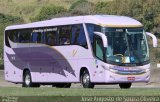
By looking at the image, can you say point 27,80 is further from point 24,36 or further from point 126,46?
point 126,46

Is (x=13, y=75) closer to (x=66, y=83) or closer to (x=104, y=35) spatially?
(x=66, y=83)

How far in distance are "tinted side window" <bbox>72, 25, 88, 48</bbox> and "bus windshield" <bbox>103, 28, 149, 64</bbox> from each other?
134cm

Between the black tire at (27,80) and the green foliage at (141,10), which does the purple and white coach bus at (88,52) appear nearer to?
the black tire at (27,80)

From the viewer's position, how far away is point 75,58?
99.5 feet

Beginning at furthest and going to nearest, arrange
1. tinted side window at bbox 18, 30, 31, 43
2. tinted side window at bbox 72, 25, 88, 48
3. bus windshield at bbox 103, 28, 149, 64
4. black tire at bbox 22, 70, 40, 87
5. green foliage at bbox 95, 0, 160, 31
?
green foliage at bbox 95, 0, 160, 31 < tinted side window at bbox 18, 30, 31, 43 < black tire at bbox 22, 70, 40, 87 < tinted side window at bbox 72, 25, 88, 48 < bus windshield at bbox 103, 28, 149, 64

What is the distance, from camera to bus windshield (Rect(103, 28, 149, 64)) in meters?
28.4

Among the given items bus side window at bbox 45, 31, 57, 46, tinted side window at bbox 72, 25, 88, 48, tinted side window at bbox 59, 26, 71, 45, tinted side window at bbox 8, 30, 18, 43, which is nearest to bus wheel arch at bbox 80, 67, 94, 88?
tinted side window at bbox 72, 25, 88, 48

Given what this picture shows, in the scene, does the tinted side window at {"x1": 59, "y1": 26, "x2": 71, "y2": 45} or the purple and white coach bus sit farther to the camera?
the tinted side window at {"x1": 59, "y1": 26, "x2": 71, "y2": 45}

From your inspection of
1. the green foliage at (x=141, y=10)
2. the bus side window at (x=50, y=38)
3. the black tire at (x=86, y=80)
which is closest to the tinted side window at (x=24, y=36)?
the bus side window at (x=50, y=38)

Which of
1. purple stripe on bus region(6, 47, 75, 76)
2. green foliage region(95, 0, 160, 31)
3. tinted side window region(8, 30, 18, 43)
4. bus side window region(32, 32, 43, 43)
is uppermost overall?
bus side window region(32, 32, 43, 43)

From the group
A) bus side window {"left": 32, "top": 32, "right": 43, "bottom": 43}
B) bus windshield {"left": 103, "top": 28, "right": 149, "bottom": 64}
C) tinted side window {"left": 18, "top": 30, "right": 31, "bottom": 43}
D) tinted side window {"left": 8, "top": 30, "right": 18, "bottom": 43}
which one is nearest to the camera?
bus windshield {"left": 103, "top": 28, "right": 149, "bottom": 64}

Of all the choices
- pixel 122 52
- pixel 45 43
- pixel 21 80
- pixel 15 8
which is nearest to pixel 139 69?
pixel 122 52

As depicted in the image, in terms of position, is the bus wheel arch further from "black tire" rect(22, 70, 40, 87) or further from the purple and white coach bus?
"black tire" rect(22, 70, 40, 87)

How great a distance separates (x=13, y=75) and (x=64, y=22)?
244 inches
